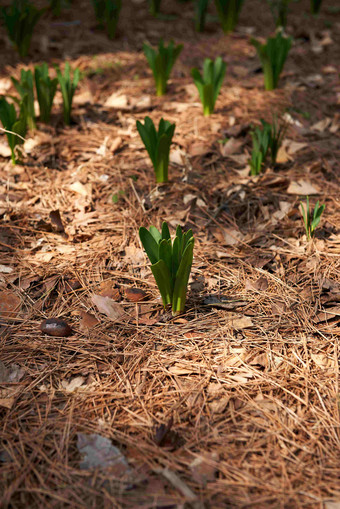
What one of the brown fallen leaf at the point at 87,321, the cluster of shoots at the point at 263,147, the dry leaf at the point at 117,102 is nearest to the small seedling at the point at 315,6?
the dry leaf at the point at 117,102

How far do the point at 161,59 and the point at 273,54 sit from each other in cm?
72

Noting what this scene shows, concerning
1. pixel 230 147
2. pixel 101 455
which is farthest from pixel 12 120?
pixel 101 455

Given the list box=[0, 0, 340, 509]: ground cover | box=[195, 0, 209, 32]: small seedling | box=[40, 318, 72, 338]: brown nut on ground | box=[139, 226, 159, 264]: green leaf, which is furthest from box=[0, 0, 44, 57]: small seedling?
box=[40, 318, 72, 338]: brown nut on ground

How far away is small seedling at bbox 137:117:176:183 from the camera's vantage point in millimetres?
2182

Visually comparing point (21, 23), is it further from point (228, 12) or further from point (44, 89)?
point (228, 12)

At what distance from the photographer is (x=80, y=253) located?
2.05m

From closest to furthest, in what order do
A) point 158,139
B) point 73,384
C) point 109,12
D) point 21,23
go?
point 73,384 < point 158,139 < point 21,23 < point 109,12

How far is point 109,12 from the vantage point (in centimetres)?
366

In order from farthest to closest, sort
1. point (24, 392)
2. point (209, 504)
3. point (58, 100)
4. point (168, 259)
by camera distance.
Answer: point (58, 100), point (168, 259), point (24, 392), point (209, 504)

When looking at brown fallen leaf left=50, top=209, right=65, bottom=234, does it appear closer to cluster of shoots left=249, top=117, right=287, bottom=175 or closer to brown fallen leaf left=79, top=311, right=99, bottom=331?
brown fallen leaf left=79, top=311, right=99, bottom=331

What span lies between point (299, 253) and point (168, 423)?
103 cm

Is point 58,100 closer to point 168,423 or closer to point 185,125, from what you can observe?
point 185,125

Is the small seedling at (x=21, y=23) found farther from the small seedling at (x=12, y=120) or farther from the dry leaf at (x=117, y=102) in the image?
the small seedling at (x=12, y=120)

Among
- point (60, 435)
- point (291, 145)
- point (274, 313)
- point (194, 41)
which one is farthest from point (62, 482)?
point (194, 41)
